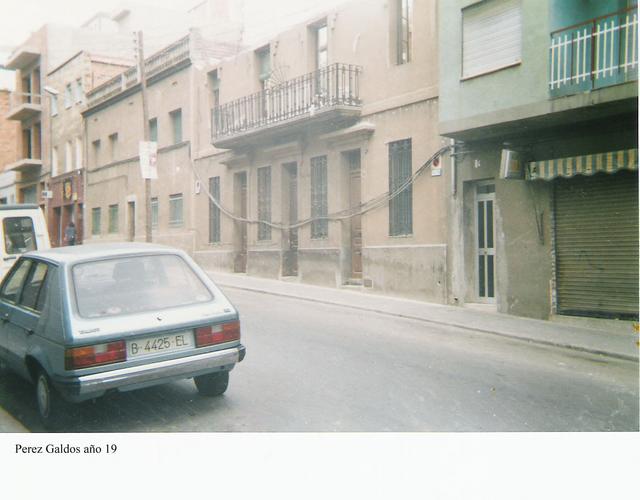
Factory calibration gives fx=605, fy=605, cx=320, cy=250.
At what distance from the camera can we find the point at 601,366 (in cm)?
724

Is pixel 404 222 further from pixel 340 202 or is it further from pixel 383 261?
pixel 340 202

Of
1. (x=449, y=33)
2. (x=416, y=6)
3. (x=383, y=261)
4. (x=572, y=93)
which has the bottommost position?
(x=383, y=261)

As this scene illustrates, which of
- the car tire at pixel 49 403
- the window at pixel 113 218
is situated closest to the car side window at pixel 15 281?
the car tire at pixel 49 403

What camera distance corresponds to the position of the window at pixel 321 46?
50.0ft

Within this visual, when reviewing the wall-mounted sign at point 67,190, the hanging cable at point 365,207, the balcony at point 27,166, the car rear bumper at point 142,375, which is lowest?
the car rear bumper at point 142,375

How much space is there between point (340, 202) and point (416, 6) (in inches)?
181

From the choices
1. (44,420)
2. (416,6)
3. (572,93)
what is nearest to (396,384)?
(44,420)

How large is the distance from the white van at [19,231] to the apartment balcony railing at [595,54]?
9.44 metres

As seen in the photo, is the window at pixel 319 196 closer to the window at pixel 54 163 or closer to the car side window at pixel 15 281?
the car side window at pixel 15 281

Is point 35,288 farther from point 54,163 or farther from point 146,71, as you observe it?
point 54,163

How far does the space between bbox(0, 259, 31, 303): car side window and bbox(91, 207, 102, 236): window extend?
21504 millimetres

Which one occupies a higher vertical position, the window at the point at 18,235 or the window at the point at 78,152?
the window at the point at 78,152

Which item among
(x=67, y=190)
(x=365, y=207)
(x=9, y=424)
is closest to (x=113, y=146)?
(x=67, y=190)

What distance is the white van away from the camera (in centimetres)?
1099
